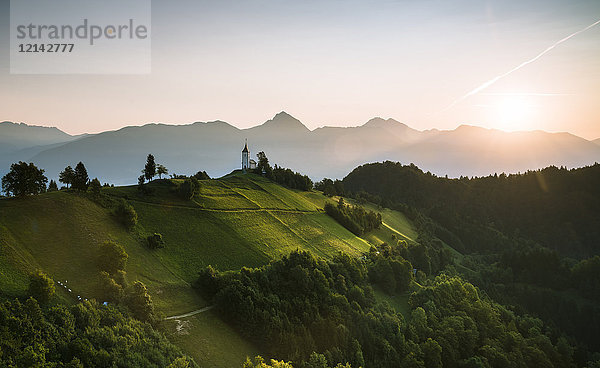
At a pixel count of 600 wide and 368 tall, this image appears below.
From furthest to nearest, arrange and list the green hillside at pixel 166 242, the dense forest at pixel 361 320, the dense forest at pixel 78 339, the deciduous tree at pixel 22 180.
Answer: the dense forest at pixel 361 320 → the deciduous tree at pixel 22 180 → the green hillside at pixel 166 242 → the dense forest at pixel 78 339

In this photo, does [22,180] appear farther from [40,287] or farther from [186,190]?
[186,190]

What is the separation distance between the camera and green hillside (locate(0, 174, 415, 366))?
41469 millimetres

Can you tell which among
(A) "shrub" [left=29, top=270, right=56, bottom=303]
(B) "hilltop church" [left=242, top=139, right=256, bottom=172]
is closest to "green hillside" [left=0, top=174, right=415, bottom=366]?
(A) "shrub" [left=29, top=270, right=56, bottom=303]

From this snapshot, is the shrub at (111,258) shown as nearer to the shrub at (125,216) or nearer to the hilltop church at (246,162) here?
the shrub at (125,216)

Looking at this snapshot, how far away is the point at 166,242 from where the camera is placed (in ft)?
195

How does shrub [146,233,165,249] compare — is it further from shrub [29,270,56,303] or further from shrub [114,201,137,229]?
shrub [29,270,56,303]

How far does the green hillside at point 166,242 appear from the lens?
4147cm

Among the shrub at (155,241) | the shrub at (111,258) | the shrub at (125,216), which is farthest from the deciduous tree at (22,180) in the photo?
the shrub at (155,241)

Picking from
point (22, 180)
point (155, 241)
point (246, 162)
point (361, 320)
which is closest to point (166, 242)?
point (155, 241)

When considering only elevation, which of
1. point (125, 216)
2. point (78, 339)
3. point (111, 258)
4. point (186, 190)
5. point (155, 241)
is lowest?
point (78, 339)

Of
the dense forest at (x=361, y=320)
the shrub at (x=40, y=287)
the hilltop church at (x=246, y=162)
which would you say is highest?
the hilltop church at (x=246, y=162)

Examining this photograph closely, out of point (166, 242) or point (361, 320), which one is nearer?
point (166, 242)

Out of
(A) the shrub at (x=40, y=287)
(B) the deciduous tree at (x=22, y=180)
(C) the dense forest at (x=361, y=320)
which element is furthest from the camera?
(C) the dense forest at (x=361, y=320)

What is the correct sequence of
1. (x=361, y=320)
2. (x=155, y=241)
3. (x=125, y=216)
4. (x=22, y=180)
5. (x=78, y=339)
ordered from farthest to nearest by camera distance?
(x=361, y=320)
(x=125, y=216)
(x=155, y=241)
(x=22, y=180)
(x=78, y=339)
